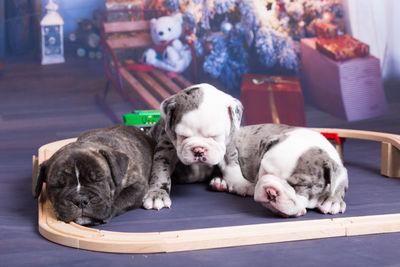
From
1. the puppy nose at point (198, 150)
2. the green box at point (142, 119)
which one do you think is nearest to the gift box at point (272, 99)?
the green box at point (142, 119)

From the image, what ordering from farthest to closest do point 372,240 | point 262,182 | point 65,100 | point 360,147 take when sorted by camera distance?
point 65,100 < point 360,147 < point 262,182 < point 372,240

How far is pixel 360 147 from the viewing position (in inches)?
173

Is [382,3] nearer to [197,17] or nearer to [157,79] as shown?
[197,17]

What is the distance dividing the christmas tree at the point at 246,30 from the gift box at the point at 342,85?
0.46ft

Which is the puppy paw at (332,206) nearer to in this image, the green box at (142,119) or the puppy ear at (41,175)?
the puppy ear at (41,175)

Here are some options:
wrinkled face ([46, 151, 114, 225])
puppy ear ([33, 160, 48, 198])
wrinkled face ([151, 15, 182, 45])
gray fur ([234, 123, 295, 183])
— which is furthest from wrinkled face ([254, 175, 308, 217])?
wrinkled face ([151, 15, 182, 45])

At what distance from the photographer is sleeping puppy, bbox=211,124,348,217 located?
2.52 metres

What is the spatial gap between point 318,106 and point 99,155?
9.96 ft

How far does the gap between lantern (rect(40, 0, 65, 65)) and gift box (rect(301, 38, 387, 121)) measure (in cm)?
209

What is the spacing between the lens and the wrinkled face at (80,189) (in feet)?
7.92

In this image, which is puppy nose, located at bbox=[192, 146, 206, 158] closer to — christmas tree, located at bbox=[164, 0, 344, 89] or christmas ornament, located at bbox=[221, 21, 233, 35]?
christmas tree, located at bbox=[164, 0, 344, 89]

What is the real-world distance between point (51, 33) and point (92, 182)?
2531 mm

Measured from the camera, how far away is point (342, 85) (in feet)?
16.7

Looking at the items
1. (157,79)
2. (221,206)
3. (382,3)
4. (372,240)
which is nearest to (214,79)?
(157,79)
